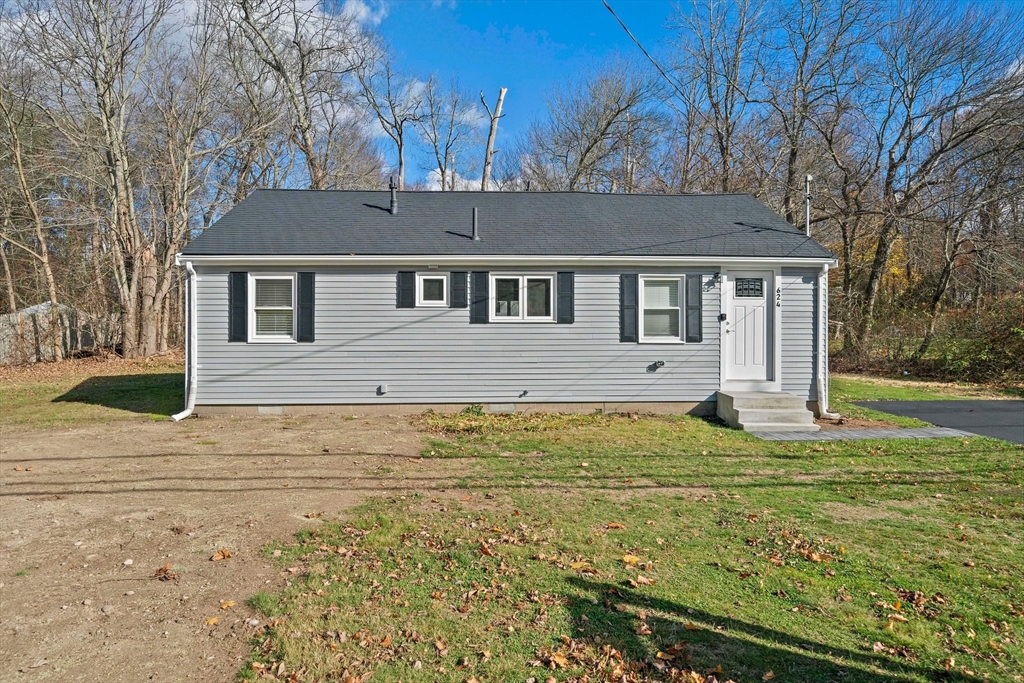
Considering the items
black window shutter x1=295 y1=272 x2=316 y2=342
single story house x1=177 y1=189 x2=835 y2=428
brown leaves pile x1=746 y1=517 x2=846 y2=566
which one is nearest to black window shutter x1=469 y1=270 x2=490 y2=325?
single story house x1=177 y1=189 x2=835 y2=428

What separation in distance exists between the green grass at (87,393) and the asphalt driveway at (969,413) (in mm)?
13267

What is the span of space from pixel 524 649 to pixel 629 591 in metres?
0.93

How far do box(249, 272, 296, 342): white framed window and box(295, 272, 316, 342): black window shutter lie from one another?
0.46 ft

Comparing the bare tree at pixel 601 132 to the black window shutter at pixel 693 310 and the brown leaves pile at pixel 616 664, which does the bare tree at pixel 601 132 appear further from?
the brown leaves pile at pixel 616 664

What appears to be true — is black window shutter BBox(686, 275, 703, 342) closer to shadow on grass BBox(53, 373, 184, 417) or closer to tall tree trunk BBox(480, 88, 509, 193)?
shadow on grass BBox(53, 373, 184, 417)

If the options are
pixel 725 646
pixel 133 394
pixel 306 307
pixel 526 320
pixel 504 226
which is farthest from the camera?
pixel 133 394

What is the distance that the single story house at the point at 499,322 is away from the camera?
10.3 metres

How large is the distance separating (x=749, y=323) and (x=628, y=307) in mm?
2281

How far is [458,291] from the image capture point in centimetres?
1054

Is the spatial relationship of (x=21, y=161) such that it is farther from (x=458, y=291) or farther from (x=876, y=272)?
(x=876, y=272)

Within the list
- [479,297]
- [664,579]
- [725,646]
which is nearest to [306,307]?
[479,297]

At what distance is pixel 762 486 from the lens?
20.0 ft

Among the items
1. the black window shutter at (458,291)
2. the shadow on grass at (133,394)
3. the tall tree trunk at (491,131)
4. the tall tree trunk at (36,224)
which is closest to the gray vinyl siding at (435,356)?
the black window shutter at (458,291)

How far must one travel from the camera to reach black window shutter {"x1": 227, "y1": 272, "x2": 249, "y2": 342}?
1027cm
